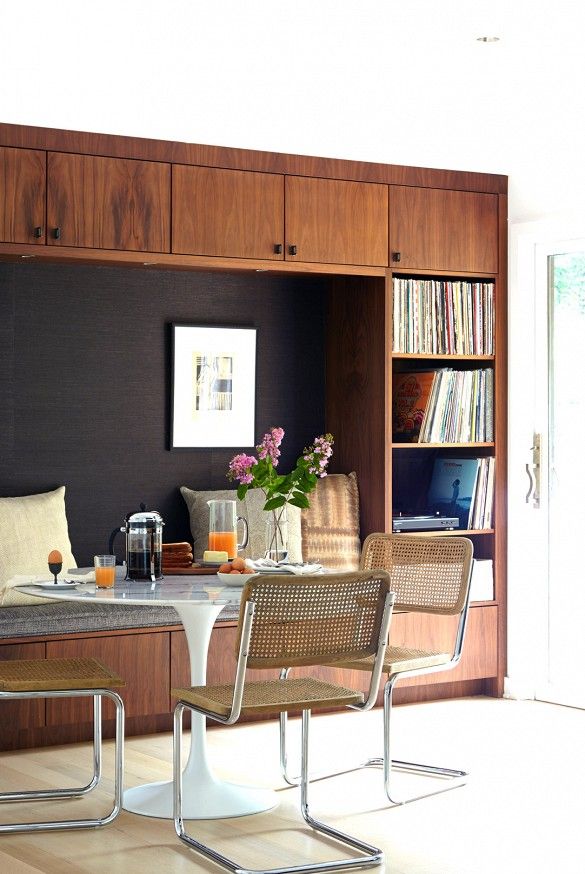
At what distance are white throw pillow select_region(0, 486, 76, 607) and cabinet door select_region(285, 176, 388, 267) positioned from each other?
1.47 m

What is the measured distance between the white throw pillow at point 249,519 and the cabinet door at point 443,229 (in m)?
1.22

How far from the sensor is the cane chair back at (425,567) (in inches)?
185

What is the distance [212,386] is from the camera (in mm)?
5934

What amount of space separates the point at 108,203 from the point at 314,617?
2269 mm

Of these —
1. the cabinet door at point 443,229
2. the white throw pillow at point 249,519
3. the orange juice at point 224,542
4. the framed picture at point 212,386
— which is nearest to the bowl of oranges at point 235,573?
the orange juice at point 224,542

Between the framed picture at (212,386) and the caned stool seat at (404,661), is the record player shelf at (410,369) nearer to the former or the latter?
the framed picture at (212,386)

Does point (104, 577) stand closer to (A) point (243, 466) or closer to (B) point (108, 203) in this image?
(A) point (243, 466)

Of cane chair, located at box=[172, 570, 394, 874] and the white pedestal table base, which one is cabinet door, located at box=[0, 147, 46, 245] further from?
cane chair, located at box=[172, 570, 394, 874]

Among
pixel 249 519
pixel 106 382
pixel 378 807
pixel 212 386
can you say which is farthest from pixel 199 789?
pixel 212 386

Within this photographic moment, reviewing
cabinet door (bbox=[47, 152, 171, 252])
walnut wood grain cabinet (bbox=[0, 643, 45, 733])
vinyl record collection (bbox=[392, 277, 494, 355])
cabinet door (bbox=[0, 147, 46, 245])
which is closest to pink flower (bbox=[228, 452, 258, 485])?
walnut wood grain cabinet (bbox=[0, 643, 45, 733])

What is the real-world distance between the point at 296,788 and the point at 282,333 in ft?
7.87

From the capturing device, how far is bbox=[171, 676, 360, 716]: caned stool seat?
11.9ft

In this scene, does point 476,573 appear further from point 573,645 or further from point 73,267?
point 73,267

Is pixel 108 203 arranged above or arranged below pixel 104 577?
above
